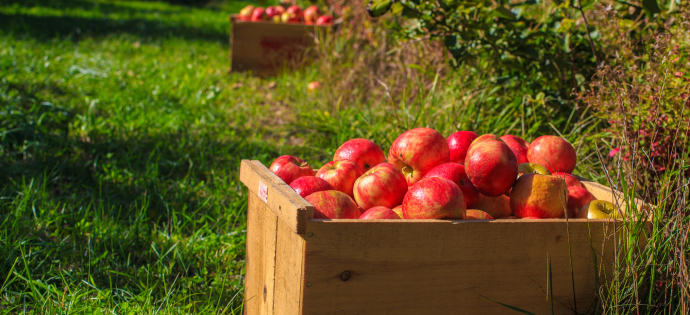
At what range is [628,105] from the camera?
6.65 ft

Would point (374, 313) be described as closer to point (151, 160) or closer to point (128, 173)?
point (128, 173)

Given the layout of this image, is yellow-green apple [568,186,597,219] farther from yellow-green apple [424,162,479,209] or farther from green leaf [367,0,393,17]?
green leaf [367,0,393,17]

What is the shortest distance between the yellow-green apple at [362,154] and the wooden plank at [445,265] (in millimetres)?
598

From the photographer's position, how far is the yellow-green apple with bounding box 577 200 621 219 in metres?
1.56

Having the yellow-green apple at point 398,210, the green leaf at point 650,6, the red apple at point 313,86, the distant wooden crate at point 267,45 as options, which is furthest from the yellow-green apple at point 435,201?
the distant wooden crate at point 267,45

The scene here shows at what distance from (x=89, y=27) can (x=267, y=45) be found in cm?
430

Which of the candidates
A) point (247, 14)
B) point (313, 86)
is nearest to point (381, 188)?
point (313, 86)

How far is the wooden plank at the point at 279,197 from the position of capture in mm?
1261

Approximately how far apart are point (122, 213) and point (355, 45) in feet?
9.14

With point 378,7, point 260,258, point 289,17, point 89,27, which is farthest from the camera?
point 89,27

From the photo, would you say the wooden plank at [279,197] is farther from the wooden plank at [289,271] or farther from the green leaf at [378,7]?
the green leaf at [378,7]

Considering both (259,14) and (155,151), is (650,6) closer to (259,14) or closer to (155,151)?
(155,151)

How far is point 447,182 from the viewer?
4.82ft

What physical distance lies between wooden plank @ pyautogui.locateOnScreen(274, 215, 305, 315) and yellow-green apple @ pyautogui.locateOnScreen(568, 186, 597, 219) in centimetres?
88
